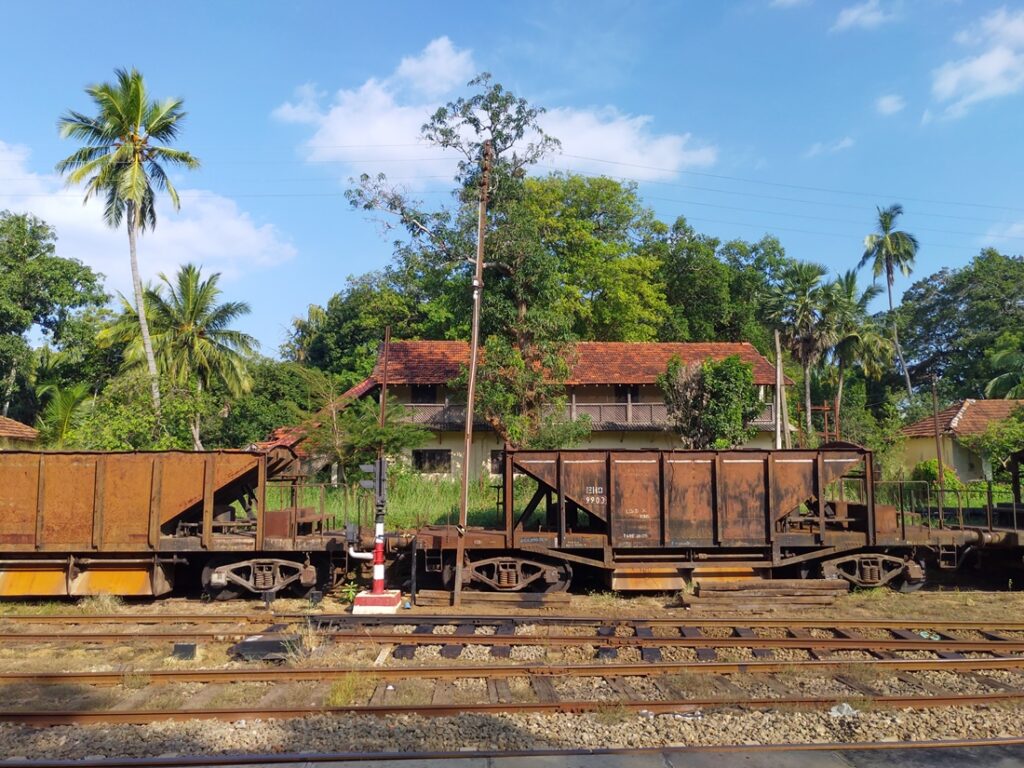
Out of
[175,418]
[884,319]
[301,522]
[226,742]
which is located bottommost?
[226,742]

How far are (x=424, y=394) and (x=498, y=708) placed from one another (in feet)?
87.0

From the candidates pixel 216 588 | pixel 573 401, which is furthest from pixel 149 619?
pixel 573 401

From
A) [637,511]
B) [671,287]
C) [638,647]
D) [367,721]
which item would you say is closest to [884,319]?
[671,287]

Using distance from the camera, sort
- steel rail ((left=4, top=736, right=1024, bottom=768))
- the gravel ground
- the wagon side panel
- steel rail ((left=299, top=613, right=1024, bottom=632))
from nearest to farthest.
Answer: steel rail ((left=4, top=736, right=1024, bottom=768)) → the gravel ground → steel rail ((left=299, top=613, right=1024, bottom=632)) → the wagon side panel

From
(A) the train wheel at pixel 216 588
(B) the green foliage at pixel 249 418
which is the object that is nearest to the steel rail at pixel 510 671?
(A) the train wheel at pixel 216 588

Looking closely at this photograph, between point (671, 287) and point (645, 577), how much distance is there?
36.4 metres

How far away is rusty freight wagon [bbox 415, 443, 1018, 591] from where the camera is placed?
12.6m

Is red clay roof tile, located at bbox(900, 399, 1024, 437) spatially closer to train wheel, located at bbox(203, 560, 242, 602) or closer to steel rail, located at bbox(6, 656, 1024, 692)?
steel rail, located at bbox(6, 656, 1024, 692)

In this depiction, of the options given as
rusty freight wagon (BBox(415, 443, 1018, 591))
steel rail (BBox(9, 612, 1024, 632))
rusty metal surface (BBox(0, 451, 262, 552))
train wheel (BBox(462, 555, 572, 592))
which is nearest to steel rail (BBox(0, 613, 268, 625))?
steel rail (BBox(9, 612, 1024, 632))

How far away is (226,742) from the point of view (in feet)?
20.4

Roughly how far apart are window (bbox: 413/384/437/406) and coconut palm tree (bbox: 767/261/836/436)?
18810mm

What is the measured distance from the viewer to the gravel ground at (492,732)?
614 cm

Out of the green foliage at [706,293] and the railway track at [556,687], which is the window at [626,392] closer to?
the green foliage at [706,293]

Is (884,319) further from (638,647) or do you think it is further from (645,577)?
(638,647)
